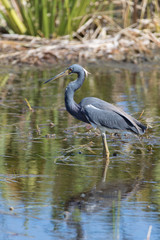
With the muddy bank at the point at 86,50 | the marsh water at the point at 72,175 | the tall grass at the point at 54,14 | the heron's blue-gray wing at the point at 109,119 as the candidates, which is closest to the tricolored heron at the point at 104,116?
the heron's blue-gray wing at the point at 109,119

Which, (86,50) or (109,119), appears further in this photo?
(86,50)

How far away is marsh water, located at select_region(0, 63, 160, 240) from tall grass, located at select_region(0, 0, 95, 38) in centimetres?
441

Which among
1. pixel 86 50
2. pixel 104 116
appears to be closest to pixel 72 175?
pixel 104 116

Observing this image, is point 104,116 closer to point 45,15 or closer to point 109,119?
point 109,119

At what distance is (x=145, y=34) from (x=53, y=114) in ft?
19.1

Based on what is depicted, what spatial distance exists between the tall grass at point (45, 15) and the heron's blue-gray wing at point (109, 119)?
7.71 m

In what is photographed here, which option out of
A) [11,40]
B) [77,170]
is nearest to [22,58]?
[11,40]

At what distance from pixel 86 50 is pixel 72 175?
346 inches

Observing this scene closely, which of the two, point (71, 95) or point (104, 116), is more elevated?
point (71, 95)

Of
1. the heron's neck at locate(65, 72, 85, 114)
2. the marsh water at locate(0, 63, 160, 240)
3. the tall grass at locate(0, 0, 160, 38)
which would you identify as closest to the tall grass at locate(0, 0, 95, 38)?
the tall grass at locate(0, 0, 160, 38)

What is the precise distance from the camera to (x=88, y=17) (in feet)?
49.5

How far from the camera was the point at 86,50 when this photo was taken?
46.6ft

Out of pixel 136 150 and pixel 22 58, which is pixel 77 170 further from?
pixel 22 58

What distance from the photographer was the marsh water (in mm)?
4344
